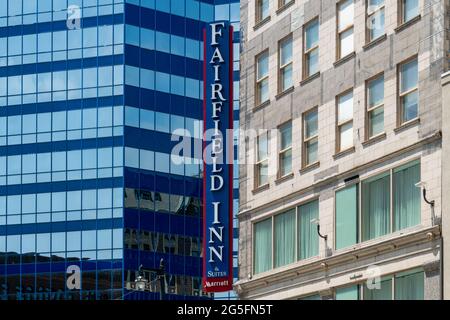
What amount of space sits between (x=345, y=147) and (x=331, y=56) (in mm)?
3587

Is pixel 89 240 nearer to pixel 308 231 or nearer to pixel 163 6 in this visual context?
pixel 163 6

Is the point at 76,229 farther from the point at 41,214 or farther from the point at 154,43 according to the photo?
the point at 154,43

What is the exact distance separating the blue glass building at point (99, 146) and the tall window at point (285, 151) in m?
56.7

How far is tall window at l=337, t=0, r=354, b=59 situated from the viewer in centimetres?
4472

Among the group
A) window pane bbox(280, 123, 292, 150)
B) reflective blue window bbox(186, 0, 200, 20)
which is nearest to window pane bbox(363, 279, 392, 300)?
window pane bbox(280, 123, 292, 150)

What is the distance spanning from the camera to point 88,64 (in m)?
108

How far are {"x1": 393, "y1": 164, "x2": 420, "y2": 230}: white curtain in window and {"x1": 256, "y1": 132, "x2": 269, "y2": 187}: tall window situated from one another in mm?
10247

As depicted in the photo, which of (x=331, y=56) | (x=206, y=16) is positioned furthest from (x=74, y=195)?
(x=331, y=56)

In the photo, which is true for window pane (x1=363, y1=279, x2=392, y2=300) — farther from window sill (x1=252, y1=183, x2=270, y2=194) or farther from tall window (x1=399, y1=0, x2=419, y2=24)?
window sill (x1=252, y1=183, x2=270, y2=194)

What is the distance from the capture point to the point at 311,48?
47.4 meters

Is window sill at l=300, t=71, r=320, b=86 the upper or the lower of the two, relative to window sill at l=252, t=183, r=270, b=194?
upper

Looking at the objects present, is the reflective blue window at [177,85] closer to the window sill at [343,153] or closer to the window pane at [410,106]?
the window sill at [343,153]

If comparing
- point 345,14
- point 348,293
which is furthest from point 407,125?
point 345,14

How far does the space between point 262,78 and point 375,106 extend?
9.82 m
